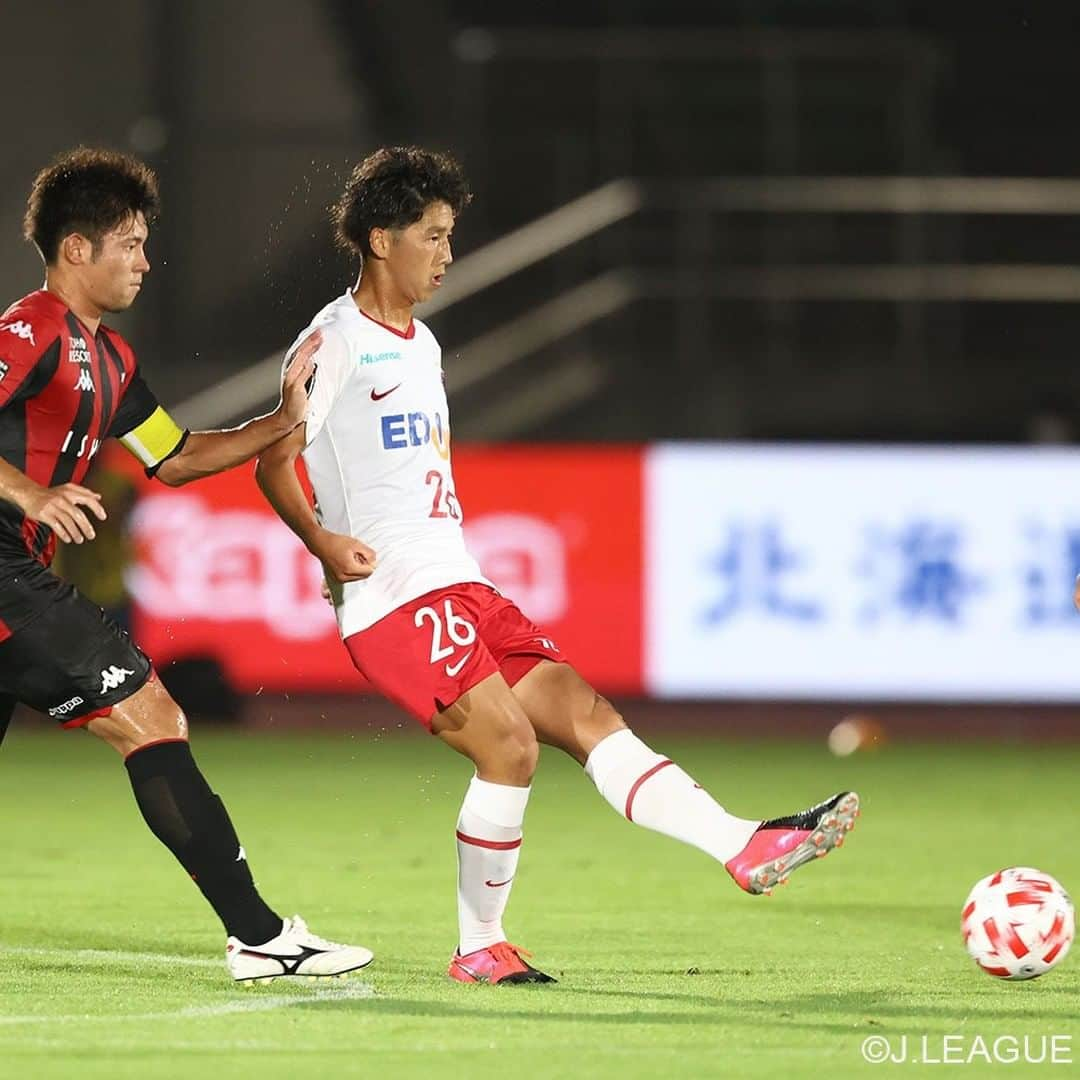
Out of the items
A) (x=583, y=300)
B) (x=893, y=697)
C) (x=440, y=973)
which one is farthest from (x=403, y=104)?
(x=440, y=973)

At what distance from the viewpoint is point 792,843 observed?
5.81 m

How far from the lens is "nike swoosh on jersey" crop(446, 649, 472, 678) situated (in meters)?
6.06

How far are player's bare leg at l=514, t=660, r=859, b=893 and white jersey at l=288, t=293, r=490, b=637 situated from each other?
0.39 metres

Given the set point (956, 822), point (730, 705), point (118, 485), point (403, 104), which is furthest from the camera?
point (403, 104)

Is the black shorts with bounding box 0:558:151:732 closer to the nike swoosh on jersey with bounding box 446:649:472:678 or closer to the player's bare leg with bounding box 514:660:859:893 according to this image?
the nike swoosh on jersey with bounding box 446:649:472:678

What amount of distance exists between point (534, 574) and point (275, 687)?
6.09ft

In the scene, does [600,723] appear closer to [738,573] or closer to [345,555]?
[345,555]

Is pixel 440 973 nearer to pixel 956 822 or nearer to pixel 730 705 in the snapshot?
pixel 956 822

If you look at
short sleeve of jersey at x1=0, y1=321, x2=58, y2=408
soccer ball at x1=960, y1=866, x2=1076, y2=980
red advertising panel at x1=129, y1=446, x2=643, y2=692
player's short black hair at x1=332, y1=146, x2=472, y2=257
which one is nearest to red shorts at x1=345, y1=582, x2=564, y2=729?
player's short black hair at x1=332, y1=146, x2=472, y2=257

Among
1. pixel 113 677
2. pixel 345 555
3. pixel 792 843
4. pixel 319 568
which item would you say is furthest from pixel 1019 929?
pixel 319 568

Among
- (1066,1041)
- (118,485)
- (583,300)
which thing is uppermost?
(583,300)

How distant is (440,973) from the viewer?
630 cm

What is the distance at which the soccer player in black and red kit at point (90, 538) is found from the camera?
5.92 meters

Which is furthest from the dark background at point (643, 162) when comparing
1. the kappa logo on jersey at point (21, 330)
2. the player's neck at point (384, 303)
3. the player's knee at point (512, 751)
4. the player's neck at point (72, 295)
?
the player's knee at point (512, 751)
